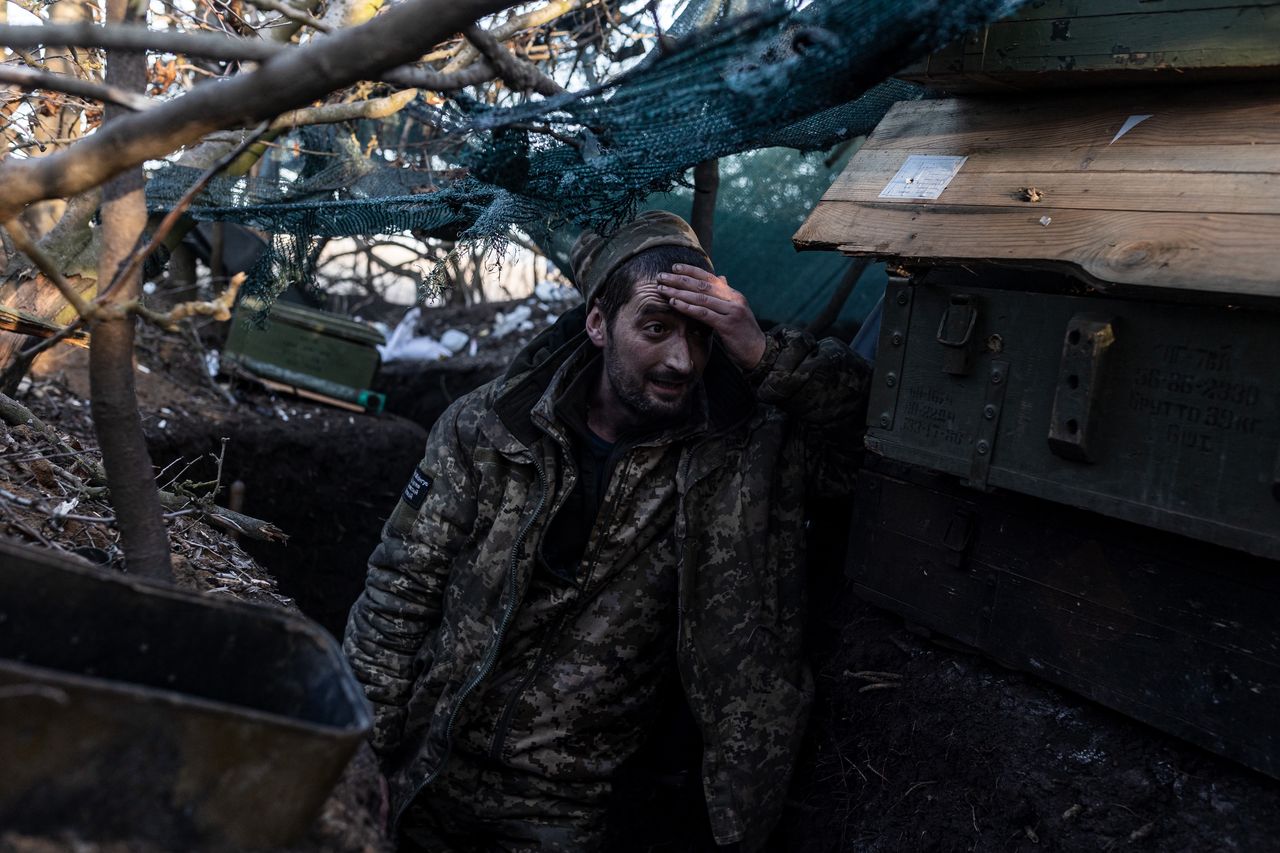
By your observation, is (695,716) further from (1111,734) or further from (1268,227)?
(1268,227)

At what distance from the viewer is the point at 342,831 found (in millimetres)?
1647

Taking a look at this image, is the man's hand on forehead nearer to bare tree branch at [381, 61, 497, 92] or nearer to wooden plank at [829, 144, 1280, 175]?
wooden plank at [829, 144, 1280, 175]

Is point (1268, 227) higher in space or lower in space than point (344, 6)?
lower

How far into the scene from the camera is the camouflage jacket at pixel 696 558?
3.26 meters

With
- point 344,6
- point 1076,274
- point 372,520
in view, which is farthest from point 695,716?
point 372,520

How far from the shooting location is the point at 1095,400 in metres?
2.45

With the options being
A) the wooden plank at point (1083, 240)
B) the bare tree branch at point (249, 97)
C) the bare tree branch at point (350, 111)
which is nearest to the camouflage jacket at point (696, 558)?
the wooden plank at point (1083, 240)

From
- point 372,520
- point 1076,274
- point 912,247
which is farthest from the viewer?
point 372,520

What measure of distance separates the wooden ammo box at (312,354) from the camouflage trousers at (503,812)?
4147 mm

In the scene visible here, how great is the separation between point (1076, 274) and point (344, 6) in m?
2.95

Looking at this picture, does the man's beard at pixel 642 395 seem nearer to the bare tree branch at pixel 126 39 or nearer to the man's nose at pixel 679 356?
the man's nose at pixel 679 356

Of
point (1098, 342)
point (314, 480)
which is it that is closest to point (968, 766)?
point (1098, 342)

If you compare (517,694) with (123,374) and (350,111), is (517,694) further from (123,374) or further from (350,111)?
(350,111)

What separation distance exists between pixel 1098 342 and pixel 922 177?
2.35 ft
